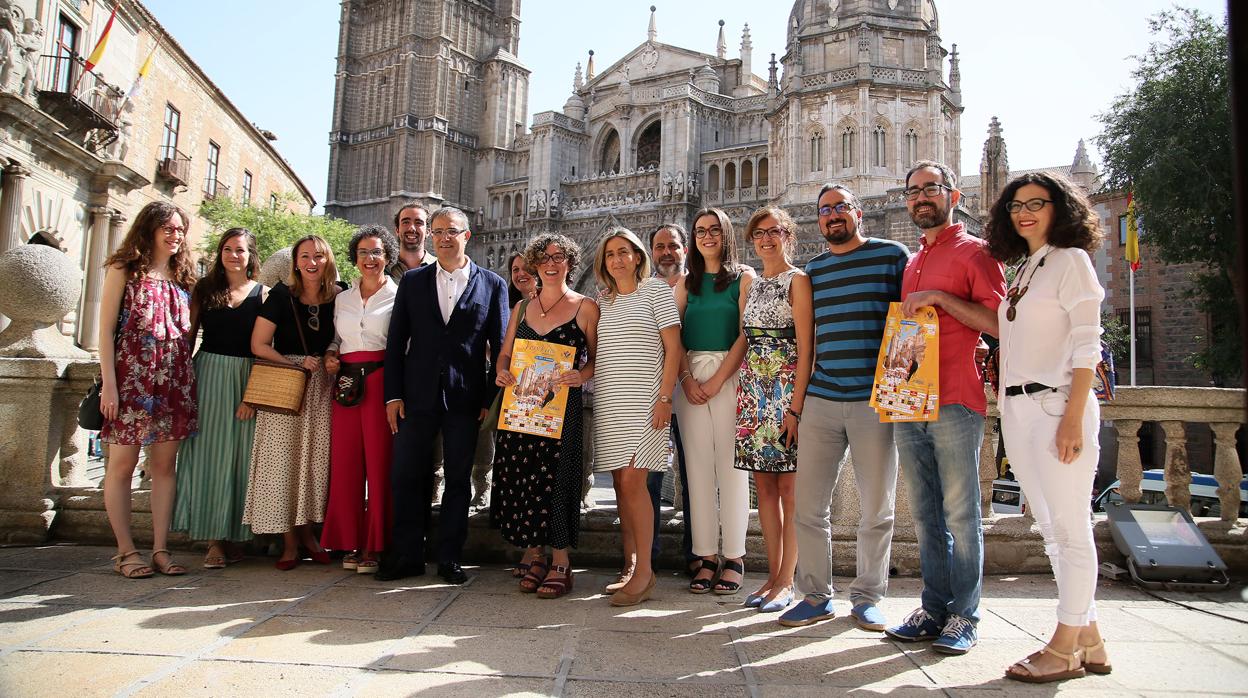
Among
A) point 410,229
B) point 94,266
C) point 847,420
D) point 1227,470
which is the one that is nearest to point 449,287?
point 410,229

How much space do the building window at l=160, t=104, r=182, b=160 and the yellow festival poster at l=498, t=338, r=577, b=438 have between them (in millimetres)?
21685

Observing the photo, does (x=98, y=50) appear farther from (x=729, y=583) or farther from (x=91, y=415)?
(x=729, y=583)

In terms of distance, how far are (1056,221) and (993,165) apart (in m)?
30.3

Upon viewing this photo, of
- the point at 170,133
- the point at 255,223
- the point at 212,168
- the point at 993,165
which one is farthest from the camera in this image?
the point at 993,165

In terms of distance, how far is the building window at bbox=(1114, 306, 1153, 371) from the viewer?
76.3 ft

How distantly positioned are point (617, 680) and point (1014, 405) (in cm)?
188

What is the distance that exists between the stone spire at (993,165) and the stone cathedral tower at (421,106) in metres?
25.1

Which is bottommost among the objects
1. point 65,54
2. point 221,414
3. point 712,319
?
point 221,414

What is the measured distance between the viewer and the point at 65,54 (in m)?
16.2

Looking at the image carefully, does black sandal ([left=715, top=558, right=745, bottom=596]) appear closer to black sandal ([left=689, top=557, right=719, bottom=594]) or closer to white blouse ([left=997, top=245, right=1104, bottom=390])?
black sandal ([left=689, top=557, right=719, bottom=594])

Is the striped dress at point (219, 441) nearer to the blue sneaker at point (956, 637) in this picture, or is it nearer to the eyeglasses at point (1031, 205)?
the blue sneaker at point (956, 637)

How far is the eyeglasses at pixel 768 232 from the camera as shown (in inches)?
149

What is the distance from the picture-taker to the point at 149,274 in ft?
13.7

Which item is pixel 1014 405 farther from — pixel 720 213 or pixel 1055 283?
pixel 720 213
